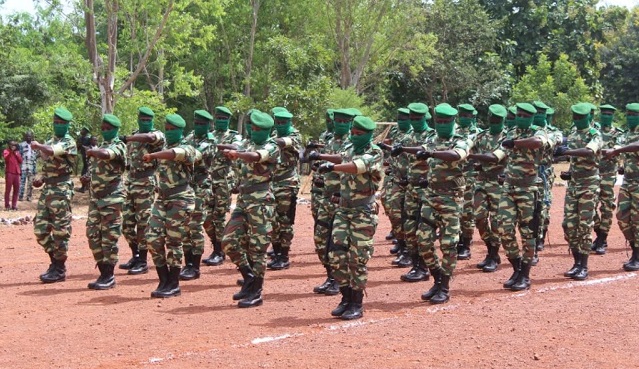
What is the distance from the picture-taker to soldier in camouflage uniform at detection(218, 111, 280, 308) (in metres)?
8.40

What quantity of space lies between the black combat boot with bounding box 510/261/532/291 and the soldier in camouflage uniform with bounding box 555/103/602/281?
3.11 ft

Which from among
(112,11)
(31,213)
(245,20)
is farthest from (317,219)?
(245,20)

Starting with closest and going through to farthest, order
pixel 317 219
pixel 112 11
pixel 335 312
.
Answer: pixel 335 312, pixel 317 219, pixel 112 11

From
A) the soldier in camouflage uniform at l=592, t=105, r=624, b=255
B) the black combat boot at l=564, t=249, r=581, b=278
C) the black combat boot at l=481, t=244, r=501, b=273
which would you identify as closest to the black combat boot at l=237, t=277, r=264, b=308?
the black combat boot at l=481, t=244, r=501, b=273

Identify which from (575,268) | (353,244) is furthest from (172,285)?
(575,268)

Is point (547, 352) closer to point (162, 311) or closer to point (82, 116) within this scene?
point (162, 311)

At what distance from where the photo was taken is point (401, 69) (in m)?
37.1

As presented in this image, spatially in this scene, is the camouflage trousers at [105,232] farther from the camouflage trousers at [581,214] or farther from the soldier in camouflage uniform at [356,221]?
the camouflage trousers at [581,214]

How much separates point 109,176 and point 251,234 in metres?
2.25

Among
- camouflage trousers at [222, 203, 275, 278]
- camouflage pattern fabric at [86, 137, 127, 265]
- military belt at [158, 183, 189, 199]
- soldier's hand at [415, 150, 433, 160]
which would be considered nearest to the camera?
soldier's hand at [415, 150, 433, 160]

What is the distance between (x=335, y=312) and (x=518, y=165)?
2.98 m

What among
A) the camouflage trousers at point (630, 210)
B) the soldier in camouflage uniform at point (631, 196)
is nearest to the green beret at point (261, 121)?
the soldier in camouflage uniform at point (631, 196)

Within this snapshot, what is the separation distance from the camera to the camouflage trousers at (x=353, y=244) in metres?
7.82

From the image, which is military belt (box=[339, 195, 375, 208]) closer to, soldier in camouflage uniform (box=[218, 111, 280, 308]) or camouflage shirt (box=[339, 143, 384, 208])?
camouflage shirt (box=[339, 143, 384, 208])
